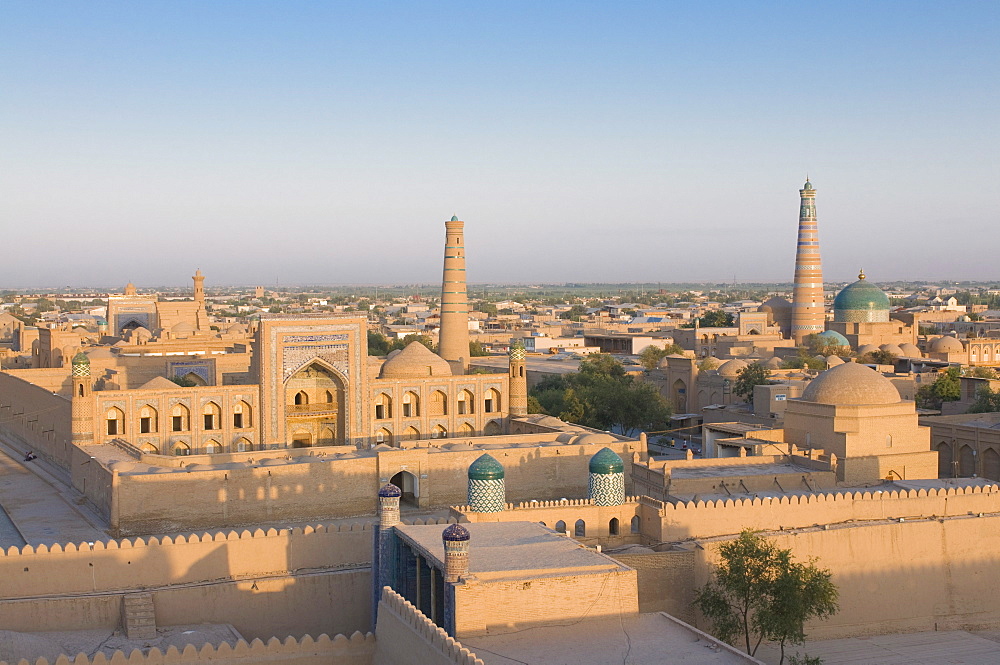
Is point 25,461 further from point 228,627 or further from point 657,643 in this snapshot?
point 657,643

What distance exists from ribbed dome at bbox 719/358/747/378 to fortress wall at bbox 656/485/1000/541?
20803 mm

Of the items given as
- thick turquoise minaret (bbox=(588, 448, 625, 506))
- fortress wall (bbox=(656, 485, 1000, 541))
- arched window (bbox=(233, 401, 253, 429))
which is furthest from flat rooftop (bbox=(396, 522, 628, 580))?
arched window (bbox=(233, 401, 253, 429))

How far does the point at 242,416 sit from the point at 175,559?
37.7 ft

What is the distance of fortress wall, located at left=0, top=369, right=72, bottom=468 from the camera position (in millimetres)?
26672

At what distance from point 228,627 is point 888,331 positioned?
45.2 metres

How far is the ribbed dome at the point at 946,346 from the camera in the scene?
157 feet

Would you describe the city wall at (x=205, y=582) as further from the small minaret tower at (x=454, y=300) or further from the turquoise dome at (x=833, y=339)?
the turquoise dome at (x=833, y=339)

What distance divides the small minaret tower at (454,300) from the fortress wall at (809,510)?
772 inches

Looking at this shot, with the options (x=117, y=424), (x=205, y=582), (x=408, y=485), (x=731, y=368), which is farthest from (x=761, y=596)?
(x=731, y=368)

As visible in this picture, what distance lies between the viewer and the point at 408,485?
24.6 meters

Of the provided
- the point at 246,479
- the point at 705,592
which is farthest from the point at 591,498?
the point at 246,479

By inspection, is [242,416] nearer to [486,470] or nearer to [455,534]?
[486,470]

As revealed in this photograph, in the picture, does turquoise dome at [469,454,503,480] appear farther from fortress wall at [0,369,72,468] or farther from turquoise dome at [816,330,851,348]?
turquoise dome at [816,330,851,348]

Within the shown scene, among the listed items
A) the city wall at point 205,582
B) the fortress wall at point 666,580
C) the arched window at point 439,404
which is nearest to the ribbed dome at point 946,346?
the arched window at point 439,404
